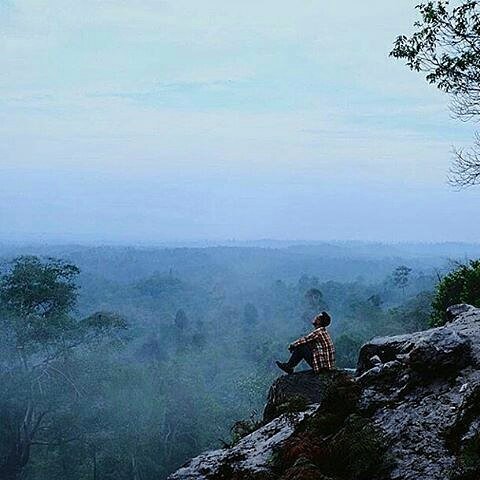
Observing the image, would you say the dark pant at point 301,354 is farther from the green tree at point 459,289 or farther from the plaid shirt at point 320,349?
the green tree at point 459,289

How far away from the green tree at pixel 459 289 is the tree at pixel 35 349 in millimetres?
30432

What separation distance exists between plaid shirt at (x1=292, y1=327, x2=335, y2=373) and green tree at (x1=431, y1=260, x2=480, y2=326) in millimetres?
5169

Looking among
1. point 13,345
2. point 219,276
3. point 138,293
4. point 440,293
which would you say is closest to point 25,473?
point 13,345

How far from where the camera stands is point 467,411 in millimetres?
6082

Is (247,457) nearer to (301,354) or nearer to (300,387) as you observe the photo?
(300,387)

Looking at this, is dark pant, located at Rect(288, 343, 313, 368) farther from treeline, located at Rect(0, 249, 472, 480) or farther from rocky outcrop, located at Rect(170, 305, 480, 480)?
treeline, located at Rect(0, 249, 472, 480)

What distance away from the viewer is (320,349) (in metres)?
10.9

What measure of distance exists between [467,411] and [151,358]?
59337 millimetres

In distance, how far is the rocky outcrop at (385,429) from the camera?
5914mm

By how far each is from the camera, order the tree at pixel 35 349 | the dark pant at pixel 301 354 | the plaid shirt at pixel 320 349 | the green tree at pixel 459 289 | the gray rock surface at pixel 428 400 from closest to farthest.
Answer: the gray rock surface at pixel 428 400 → the plaid shirt at pixel 320 349 → the dark pant at pixel 301 354 → the green tree at pixel 459 289 → the tree at pixel 35 349

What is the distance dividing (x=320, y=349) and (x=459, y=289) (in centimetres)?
695

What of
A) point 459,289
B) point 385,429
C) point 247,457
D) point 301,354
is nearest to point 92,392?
point 459,289

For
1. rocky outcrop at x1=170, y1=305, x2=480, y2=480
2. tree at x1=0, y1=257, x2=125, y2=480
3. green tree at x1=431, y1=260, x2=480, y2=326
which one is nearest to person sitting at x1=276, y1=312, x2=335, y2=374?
rocky outcrop at x1=170, y1=305, x2=480, y2=480

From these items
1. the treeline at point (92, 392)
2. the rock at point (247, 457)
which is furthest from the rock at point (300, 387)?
the treeline at point (92, 392)
